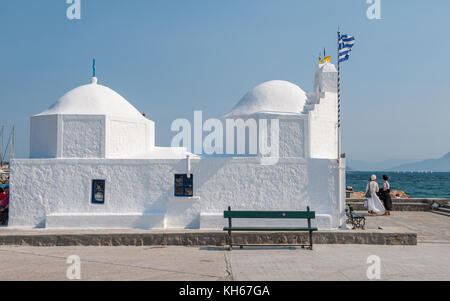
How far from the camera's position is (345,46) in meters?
14.6

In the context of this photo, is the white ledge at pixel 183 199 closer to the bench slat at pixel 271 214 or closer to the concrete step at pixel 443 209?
the bench slat at pixel 271 214

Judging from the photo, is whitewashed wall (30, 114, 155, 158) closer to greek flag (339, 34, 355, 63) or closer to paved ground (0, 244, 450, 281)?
paved ground (0, 244, 450, 281)

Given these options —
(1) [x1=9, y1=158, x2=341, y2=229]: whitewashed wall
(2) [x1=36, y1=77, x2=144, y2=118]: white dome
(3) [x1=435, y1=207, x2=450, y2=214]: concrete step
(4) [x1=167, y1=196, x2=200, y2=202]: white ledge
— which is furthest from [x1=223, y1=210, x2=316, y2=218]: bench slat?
(3) [x1=435, y1=207, x2=450, y2=214]: concrete step

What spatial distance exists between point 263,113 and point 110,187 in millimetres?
5327

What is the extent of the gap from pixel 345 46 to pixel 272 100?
295 cm

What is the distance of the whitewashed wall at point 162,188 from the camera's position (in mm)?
14484

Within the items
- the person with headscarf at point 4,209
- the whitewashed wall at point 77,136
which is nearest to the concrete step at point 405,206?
the whitewashed wall at point 77,136

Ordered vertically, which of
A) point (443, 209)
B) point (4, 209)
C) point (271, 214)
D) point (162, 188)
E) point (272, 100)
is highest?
point (272, 100)

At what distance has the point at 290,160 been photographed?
47.7 feet

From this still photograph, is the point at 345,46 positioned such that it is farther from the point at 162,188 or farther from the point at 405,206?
the point at 405,206

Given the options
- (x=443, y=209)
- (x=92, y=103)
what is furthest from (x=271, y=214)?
(x=443, y=209)

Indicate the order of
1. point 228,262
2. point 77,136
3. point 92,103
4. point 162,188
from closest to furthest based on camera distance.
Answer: point 228,262, point 162,188, point 77,136, point 92,103

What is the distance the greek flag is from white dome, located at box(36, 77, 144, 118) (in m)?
7.13
